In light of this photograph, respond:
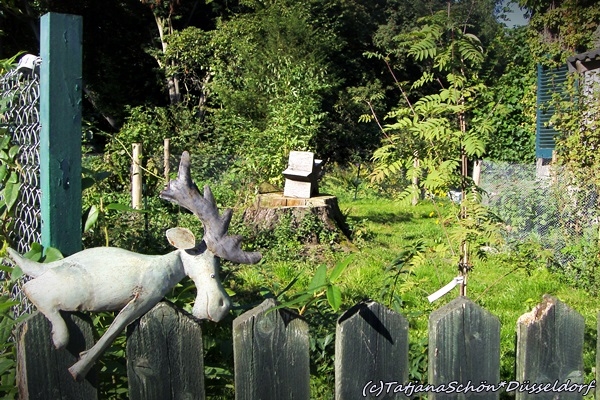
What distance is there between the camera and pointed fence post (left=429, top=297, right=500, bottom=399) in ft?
5.70

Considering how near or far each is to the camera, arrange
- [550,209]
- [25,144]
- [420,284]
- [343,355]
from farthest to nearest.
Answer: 1. [550,209]
2. [420,284]
3. [25,144]
4. [343,355]

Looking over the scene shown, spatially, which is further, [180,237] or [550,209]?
[550,209]

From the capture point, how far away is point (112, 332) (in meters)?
1.60

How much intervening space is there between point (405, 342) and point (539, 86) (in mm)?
12095

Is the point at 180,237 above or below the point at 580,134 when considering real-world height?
below

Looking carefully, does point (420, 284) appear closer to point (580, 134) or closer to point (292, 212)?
point (580, 134)

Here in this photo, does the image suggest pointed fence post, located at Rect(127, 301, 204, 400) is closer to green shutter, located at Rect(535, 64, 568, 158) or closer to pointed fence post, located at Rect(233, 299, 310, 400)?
pointed fence post, located at Rect(233, 299, 310, 400)

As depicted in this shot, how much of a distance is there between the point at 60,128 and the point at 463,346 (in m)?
1.45

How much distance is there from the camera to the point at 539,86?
12.7 meters

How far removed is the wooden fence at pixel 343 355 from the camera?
158cm

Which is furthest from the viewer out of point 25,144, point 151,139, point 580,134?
point 151,139

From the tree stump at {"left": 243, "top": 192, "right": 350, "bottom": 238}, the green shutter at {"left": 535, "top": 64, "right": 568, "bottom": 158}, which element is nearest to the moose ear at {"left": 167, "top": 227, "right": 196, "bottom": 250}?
the tree stump at {"left": 243, "top": 192, "right": 350, "bottom": 238}

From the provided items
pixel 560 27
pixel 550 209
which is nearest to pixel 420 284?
pixel 550 209

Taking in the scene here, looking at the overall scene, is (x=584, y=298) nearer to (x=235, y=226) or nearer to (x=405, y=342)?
(x=235, y=226)
